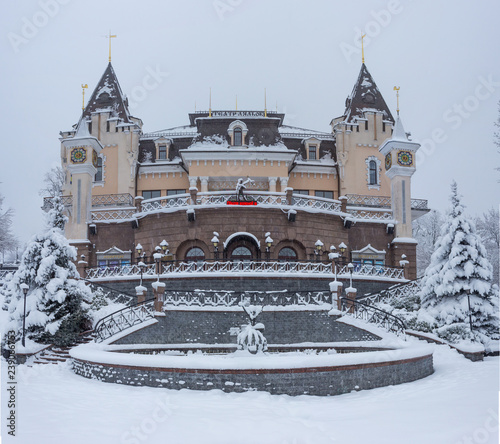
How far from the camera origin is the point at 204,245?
107ft

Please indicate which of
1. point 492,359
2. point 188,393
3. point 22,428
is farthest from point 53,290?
point 492,359

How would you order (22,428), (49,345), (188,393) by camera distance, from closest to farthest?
(22,428) → (188,393) → (49,345)

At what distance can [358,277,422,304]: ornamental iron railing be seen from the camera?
2792cm

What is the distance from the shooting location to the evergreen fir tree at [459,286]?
23.5 m

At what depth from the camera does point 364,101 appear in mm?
43688

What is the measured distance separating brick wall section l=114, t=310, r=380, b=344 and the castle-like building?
800 centimetres

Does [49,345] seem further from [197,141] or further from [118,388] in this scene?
[197,141]

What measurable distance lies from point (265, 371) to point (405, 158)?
26.1 metres

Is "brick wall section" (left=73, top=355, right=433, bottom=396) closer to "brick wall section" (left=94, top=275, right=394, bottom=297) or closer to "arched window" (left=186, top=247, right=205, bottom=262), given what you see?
"brick wall section" (left=94, top=275, right=394, bottom=297)

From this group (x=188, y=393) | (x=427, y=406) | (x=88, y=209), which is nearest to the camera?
(x=427, y=406)

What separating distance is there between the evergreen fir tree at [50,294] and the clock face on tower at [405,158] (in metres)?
23.0

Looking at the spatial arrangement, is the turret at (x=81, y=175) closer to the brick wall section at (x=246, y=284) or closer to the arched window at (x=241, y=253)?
the brick wall section at (x=246, y=284)

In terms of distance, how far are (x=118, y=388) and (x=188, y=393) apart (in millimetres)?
2275

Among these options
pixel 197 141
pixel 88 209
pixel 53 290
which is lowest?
pixel 53 290
